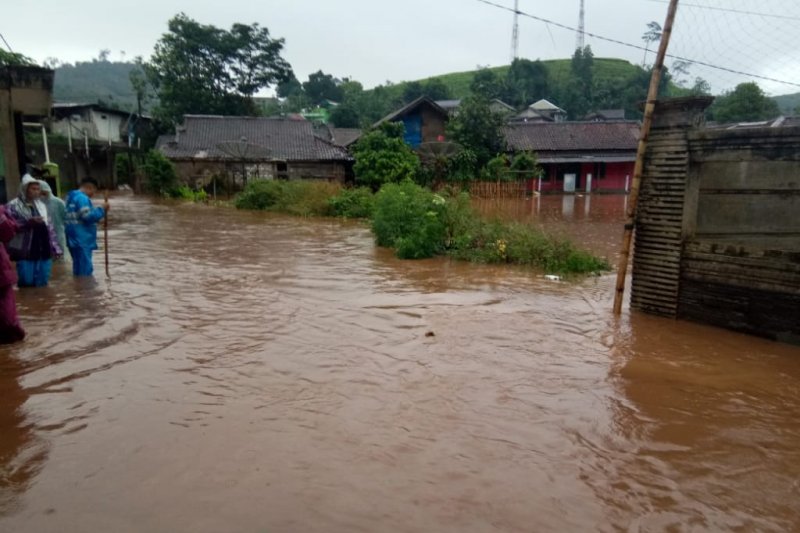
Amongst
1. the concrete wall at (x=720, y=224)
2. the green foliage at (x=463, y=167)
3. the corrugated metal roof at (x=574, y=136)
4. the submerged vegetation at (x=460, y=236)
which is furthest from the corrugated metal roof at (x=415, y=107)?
the concrete wall at (x=720, y=224)

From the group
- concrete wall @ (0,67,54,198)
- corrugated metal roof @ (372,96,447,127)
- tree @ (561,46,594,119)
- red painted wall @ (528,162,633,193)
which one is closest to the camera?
concrete wall @ (0,67,54,198)

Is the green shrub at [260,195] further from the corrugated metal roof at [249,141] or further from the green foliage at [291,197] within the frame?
the corrugated metal roof at [249,141]

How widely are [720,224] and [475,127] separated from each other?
84.2ft

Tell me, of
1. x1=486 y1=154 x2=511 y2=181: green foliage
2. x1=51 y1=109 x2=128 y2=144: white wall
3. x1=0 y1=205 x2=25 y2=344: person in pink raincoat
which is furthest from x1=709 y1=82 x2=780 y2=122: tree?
x1=0 y1=205 x2=25 y2=344: person in pink raincoat

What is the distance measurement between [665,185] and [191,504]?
5.88 metres

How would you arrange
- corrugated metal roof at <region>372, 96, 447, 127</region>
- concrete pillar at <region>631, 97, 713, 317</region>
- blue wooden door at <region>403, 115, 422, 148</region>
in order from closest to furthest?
concrete pillar at <region>631, 97, 713, 317</region> → corrugated metal roof at <region>372, 96, 447, 127</region> → blue wooden door at <region>403, 115, 422, 148</region>

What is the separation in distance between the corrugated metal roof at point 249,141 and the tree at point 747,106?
86.7 ft

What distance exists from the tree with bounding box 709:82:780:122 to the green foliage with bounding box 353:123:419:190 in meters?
25.0

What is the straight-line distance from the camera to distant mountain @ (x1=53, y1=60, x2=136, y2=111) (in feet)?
245

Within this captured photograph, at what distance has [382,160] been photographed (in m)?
24.4

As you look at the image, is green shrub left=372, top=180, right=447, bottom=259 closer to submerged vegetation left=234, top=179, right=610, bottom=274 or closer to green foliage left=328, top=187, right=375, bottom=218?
submerged vegetation left=234, top=179, right=610, bottom=274

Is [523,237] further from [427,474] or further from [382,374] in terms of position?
[427,474]

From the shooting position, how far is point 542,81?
6488 cm

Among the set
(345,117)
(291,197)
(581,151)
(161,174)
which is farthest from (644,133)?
(345,117)
